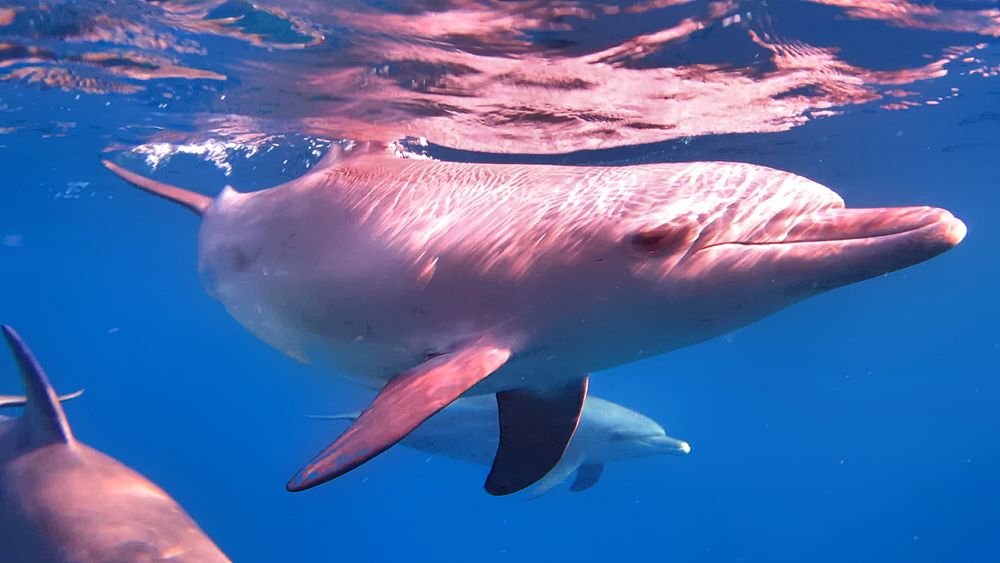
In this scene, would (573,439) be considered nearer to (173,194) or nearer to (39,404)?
(173,194)

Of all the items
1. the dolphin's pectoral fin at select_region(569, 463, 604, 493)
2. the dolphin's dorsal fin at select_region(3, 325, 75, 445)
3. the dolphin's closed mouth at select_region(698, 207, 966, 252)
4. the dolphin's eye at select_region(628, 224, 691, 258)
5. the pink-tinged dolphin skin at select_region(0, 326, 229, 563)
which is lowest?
the dolphin's pectoral fin at select_region(569, 463, 604, 493)

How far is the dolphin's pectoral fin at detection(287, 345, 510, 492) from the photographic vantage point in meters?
3.00

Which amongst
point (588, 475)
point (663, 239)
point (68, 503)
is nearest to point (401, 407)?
point (663, 239)

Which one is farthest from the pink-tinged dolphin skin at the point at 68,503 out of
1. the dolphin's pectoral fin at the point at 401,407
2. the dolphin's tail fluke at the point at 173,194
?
the dolphin's pectoral fin at the point at 401,407

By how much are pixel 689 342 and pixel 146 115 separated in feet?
45.1

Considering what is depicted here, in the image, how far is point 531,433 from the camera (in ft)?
15.4

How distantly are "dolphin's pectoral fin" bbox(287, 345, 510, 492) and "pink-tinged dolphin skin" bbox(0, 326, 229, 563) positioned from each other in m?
2.13

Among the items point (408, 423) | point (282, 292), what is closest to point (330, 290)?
point (282, 292)

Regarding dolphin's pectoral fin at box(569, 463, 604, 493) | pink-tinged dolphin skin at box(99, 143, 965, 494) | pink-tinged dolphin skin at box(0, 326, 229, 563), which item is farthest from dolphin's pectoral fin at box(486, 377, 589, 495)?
dolphin's pectoral fin at box(569, 463, 604, 493)

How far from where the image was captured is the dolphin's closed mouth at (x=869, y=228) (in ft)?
9.37

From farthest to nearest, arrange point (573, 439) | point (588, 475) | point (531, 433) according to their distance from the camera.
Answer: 1. point (588, 475)
2. point (573, 439)
3. point (531, 433)

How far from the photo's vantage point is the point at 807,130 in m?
15.1

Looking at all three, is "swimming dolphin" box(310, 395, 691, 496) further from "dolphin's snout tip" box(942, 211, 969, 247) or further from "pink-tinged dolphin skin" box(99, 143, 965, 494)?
"dolphin's snout tip" box(942, 211, 969, 247)

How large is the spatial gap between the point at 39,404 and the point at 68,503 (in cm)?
97
